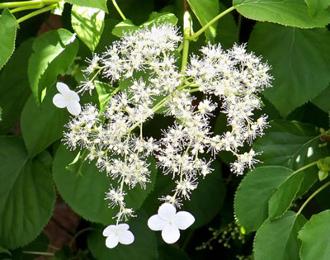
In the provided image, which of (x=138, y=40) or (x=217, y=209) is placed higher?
(x=138, y=40)

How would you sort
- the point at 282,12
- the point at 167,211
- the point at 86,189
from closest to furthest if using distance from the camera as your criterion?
the point at 167,211, the point at 282,12, the point at 86,189

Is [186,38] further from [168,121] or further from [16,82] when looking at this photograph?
[16,82]

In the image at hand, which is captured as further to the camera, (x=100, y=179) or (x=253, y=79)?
(x=100, y=179)

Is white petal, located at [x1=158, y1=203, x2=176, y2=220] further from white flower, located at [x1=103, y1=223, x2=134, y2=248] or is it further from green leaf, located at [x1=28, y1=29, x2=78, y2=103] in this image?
green leaf, located at [x1=28, y1=29, x2=78, y2=103]

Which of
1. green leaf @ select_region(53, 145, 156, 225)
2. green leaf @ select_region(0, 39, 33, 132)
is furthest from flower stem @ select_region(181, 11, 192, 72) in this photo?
green leaf @ select_region(0, 39, 33, 132)

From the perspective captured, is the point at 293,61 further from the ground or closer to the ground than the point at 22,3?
closer to the ground

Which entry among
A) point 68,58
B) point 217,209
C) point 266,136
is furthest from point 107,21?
point 217,209

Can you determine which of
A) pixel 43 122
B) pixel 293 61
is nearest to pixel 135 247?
pixel 43 122

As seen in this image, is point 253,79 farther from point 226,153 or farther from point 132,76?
point 226,153
